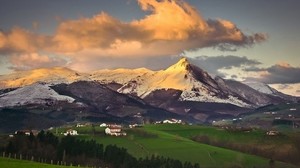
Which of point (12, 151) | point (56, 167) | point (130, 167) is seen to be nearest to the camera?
point (56, 167)

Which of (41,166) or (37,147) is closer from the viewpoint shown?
(41,166)

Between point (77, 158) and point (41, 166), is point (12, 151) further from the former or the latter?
point (41, 166)

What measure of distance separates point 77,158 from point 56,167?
4175 inches

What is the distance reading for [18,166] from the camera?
8819 centimetres

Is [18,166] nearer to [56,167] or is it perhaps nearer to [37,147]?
[56,167]

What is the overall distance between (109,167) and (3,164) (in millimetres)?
111073

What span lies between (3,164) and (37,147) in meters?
112

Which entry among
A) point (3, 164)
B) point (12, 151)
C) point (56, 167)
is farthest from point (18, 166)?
point (12, 151)

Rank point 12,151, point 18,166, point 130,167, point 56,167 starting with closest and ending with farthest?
point 18,166 → point 56,167 → point 12,151 → point 130,167

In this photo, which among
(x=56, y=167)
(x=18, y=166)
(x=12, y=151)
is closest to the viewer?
(x=18, y=166)

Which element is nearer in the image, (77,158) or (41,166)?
(41,166)

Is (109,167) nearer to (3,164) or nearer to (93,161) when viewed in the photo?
(93,161)

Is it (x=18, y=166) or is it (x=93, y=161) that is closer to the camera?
(x=18, y=166)

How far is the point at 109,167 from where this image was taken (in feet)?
647
